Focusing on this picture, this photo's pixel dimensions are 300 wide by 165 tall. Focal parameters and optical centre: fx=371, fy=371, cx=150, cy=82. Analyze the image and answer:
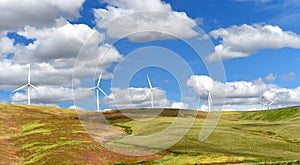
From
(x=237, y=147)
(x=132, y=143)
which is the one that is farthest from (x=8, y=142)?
(x=237, y=147)

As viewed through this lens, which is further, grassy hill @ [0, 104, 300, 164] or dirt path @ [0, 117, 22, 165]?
dirt path @ [0, 117, 22, 165]

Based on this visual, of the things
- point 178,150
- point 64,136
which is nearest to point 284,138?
point 178,150

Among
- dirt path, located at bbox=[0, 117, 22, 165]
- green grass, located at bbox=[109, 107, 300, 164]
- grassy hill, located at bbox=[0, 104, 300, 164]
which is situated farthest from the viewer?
dirt path, located at bbox=[0, 117, 22, 165]

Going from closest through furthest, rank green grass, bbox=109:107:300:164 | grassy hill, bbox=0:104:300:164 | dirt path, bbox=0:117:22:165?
green grass, bbox=109:107:300:164
grassy hill, bbox=0:104:300:164
dirt path, bbox=0:117:22:165

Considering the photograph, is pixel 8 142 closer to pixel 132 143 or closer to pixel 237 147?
pixel 132 143

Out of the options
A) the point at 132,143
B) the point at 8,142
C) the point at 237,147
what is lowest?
the point at 237,147

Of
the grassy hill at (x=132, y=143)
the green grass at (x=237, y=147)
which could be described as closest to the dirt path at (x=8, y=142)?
the grassy hill at (x=132, y=143)

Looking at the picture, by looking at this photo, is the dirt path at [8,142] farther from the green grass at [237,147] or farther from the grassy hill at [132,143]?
the green grass at [237,147]

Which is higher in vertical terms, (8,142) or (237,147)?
(8,142)

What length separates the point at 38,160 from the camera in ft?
254

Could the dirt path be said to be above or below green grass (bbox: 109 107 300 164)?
above

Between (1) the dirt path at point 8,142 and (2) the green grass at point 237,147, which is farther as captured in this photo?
(1) the dirt path at point 8,142

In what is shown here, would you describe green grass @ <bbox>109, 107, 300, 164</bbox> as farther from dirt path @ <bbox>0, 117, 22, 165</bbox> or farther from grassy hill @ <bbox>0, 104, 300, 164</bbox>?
dirt path @ <bbox>0, 117, 22, 165</bbox>

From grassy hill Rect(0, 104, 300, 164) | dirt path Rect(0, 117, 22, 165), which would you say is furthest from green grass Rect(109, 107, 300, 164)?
dirt path Rect(0, 117, 22, 165)
